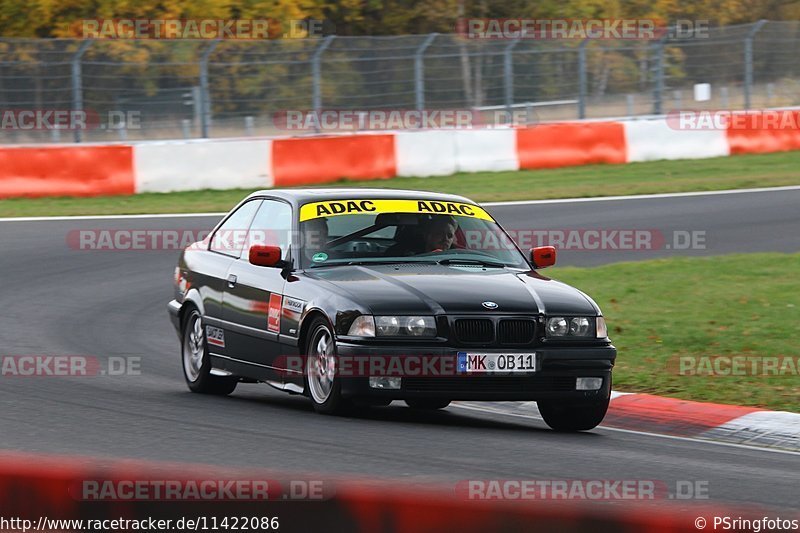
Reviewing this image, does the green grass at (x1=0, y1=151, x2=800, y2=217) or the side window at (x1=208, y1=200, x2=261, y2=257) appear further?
the green grass at (x1=0, y1=151, x2=800, y2=217)

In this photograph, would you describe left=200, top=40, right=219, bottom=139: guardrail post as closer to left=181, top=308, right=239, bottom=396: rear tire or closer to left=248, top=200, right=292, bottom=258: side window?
left=181, top=308, right=239, bottom=396: rear tire

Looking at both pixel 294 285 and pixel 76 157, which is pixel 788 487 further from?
pixel 76 157

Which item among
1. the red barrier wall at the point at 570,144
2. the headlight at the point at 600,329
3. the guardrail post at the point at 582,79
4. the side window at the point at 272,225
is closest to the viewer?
the headlight at the point at 600,329

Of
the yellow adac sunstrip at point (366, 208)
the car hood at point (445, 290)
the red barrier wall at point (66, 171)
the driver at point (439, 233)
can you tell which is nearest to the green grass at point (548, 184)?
the red barrier wall at point (66, 171)

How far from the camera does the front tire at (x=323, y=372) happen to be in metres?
8.42

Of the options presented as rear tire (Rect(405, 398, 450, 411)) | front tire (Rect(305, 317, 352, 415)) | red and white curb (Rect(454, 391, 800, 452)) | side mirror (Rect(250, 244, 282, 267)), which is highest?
side mirror (Rect(250, 244, 282, 267))

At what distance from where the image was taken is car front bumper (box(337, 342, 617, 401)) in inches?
324

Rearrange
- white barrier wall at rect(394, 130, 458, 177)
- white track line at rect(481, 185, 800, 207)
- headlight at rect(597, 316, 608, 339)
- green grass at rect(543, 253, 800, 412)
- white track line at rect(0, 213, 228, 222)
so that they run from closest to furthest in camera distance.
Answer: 1. headlight at rect(597, 316, 608, 339)
2. green grass at rect(543, 253, 800, 412)
3. white track line at rect(0, 213, 228, 222)
4. white track line at rect(481, 185, 800, 207)
5. white barrier wall at rect(394, 130, 458, 177)

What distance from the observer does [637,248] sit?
17.6 m

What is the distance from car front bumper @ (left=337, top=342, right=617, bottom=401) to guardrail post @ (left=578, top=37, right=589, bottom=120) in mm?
17752

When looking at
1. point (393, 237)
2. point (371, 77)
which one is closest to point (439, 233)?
point (393, 237)

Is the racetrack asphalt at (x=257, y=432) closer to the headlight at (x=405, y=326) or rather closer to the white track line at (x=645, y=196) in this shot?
the headlight at (x=405, y=326)

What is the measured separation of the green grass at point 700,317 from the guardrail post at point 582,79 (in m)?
10.4

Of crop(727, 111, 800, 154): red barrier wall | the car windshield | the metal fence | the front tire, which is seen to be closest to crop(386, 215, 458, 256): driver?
the car windshield
